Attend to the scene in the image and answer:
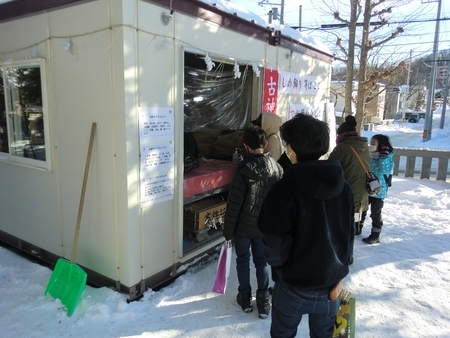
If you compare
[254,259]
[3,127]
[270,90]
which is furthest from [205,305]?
[3,127]

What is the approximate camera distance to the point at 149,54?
299cm

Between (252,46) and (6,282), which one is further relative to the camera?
(252,46)

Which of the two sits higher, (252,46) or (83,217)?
(252,46)

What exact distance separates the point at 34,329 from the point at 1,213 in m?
2.36

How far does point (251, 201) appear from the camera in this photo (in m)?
2.85

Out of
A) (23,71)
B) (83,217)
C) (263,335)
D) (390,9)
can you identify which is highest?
(390,9)

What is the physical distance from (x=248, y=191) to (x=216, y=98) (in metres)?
2.42

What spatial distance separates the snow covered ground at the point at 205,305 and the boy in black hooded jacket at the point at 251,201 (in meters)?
0.42

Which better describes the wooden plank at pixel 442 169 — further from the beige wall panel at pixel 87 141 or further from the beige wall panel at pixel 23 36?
the beige wall panel at pixel 23 36

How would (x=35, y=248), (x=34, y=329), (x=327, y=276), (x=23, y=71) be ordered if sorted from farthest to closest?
(x=35, y=248) < (x=23, y=71) < (x=34, y=329) < (x=327, y=276)

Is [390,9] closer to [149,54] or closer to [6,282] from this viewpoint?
[149,54]

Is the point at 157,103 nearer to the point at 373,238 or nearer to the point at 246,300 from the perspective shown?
the point at 246,300

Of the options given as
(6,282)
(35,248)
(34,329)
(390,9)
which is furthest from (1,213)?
(390,9)

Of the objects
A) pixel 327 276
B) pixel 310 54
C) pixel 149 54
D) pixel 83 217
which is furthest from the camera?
pixel 310 54
